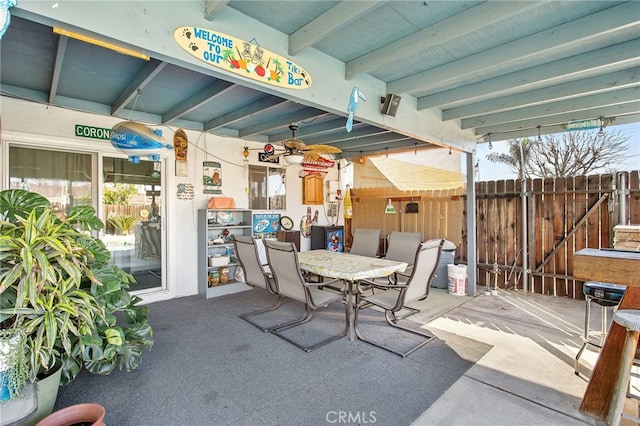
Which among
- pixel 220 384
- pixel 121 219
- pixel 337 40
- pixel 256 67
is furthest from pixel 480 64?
pixel 121 219

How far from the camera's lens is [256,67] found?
2387mm

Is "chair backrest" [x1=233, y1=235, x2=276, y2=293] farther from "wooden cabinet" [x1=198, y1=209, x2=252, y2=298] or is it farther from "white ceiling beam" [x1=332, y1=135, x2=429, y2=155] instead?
"white ceiling beam" [x1=332, y1=135, x2=429, y2=155]

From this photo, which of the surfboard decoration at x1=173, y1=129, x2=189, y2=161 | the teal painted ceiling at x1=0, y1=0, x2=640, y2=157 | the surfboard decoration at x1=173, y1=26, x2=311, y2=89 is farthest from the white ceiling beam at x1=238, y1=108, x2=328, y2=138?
the surfboard decoration at x1=173, y1=26, x2=311, y2=89

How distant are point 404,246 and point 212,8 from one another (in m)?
3.66

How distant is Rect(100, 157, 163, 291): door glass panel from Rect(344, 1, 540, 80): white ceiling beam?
355 cm

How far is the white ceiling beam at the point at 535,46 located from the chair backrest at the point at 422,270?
5.44 ft

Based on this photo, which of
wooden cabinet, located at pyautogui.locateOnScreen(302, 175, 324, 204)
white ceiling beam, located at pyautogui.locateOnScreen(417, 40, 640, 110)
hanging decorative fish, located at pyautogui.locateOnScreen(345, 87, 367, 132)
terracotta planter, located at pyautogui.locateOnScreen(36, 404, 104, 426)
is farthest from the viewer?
wooden cabinet, located at pyautogui.locateOnScreen(302, 175, 324, 204)

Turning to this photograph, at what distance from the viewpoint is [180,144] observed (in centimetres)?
489

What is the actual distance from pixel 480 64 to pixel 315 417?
314 cm

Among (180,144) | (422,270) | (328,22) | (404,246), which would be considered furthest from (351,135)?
(328,22)

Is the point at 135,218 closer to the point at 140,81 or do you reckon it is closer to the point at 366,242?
the point at 140,81

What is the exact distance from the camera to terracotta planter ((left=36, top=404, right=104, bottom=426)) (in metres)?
1.71

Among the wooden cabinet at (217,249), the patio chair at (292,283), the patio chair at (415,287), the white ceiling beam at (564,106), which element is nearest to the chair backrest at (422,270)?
the patio chair at (415,287)

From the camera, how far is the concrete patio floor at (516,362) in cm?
211
